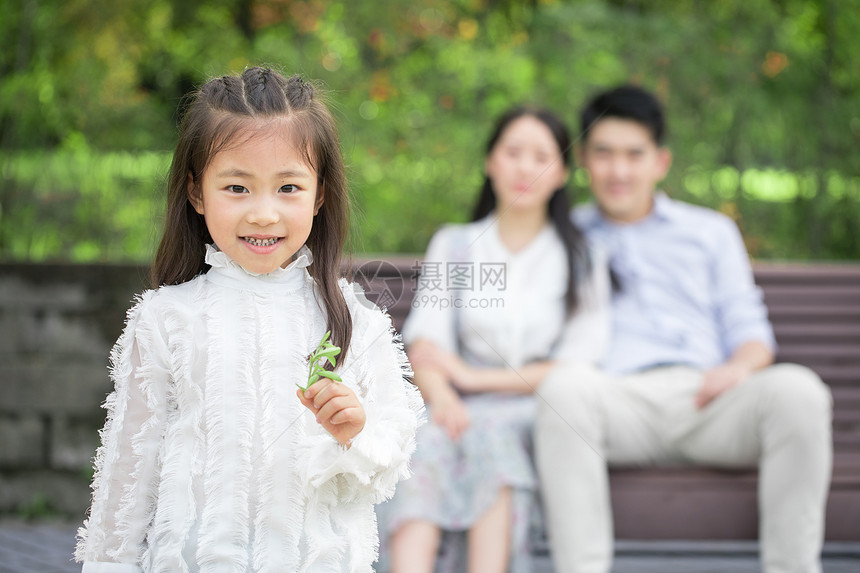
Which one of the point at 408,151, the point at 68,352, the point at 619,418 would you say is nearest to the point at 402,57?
the point at 408,151

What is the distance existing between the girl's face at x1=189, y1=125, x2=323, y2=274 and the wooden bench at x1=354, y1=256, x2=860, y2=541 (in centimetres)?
62

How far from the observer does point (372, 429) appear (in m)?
1.30

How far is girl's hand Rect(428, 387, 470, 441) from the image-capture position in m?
2.56

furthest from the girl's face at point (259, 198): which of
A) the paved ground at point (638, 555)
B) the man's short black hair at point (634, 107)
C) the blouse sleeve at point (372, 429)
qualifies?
the paved ground at point (638, 555)

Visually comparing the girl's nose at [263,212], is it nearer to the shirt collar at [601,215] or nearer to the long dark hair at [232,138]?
the long dark hair at [232,138]

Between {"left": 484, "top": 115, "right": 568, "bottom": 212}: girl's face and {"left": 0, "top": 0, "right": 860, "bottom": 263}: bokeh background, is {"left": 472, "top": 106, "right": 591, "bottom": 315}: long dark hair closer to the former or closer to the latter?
{"left": 484, "top": 115, "right": 568, "bottom": 212}: girl's face

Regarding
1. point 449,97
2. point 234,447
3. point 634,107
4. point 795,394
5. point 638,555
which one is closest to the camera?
point 234,447

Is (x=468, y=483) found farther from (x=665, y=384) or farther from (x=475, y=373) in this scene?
(x=665, y=384)

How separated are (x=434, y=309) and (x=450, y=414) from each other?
0.29 metres

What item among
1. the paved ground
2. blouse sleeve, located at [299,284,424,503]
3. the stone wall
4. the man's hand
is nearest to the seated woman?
the man's hand

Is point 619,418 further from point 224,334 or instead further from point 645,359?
point 224,334

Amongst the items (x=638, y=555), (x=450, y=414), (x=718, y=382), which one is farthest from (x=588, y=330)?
(x=638, y=555)

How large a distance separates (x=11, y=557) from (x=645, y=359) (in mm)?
2020

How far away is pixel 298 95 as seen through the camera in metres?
1.37
